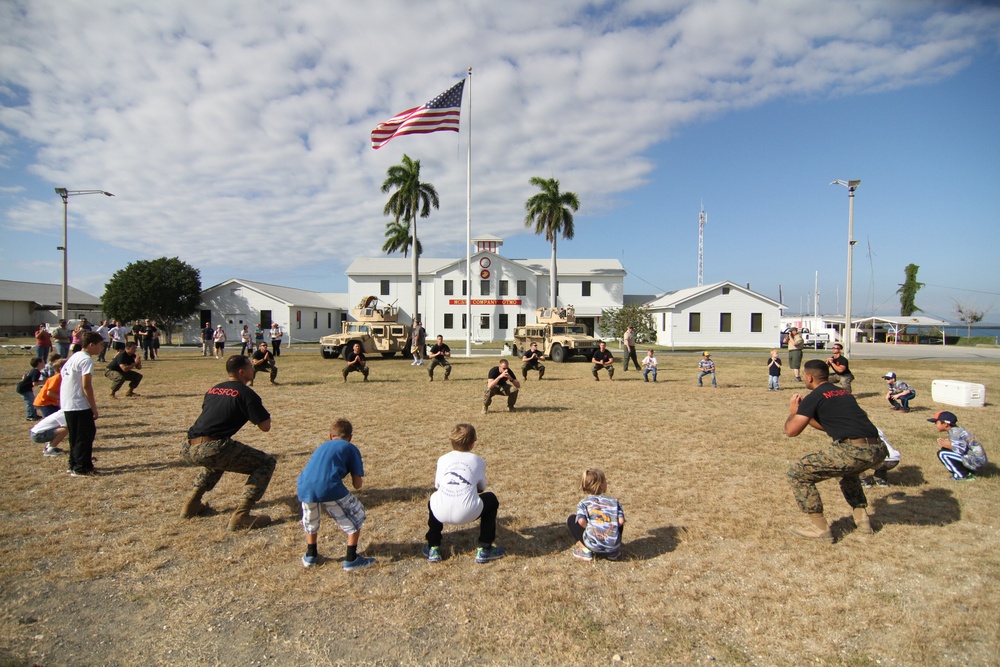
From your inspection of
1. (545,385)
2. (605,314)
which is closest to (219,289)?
(605,314)

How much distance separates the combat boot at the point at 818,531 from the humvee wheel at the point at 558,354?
63.5 ft

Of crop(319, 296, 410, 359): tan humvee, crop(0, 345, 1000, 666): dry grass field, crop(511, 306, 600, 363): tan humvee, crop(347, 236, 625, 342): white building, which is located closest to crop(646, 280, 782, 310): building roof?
crop(347, 236, 625, 342): white building

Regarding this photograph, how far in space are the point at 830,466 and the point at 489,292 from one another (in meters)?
40.9

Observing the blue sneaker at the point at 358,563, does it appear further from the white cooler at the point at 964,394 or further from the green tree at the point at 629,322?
the green tree at the point at 629,322

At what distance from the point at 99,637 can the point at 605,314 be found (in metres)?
41.3

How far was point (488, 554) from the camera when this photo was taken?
4.38 m

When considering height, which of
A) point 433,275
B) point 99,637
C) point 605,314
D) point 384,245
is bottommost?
point 99,637

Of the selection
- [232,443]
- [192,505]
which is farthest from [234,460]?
[192,505]

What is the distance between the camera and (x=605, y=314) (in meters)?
43.1

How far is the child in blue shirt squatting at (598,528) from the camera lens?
4.32 metres

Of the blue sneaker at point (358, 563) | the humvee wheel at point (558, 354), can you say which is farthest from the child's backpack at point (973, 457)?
the humvee wheel at point (558, 354)

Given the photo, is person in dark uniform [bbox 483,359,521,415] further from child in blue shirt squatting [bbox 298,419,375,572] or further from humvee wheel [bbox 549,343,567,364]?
humvee wheel [bbox 549,343,567,364]

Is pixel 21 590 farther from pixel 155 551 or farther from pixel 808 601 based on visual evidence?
pixel 808 601

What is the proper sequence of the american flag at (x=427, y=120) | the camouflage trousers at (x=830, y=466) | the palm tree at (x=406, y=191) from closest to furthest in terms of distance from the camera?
1. the camouflage trousers at (x=830, y=466)
2. the american flag at (x=427, y=120)
3. the palm tree at (x=406, y=191)
